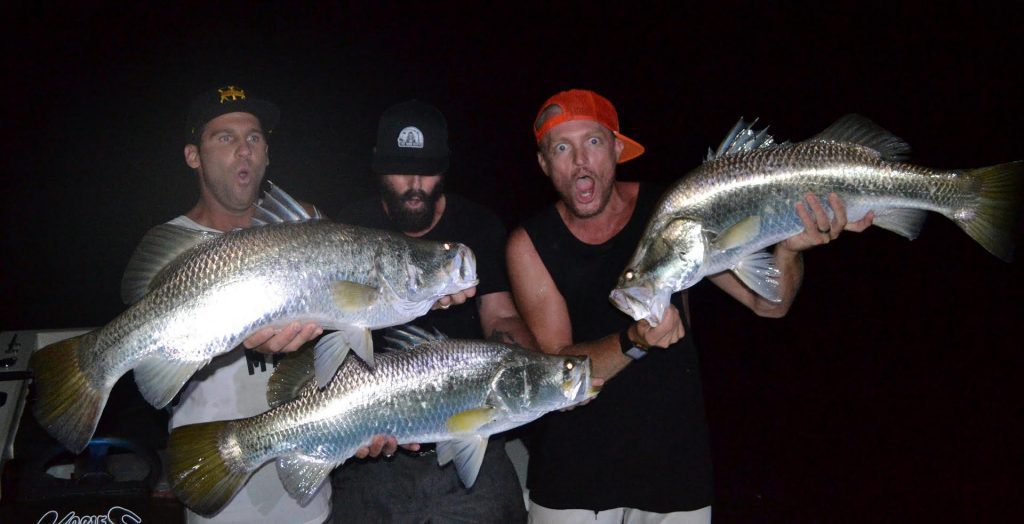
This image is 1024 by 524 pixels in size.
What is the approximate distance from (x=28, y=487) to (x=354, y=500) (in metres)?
1.66

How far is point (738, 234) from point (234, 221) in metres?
2.41

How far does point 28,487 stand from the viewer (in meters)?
3.67

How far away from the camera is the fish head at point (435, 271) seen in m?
2.81

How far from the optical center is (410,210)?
12.3 ft

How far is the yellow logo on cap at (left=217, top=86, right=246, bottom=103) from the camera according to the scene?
371cm

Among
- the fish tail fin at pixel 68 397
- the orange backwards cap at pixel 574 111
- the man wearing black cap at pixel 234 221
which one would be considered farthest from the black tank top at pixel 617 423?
the fish tail fin at pixel 68 397

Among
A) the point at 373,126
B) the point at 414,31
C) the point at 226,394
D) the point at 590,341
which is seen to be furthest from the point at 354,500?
the point at 414,31

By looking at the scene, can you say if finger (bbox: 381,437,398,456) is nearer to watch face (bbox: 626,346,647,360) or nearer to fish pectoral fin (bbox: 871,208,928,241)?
watch face (bbox: 626,346,647,360)

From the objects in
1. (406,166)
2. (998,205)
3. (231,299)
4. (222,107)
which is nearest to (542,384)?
(231,299)

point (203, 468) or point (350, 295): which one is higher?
point (350, 295)

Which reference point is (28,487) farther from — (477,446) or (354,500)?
(477,446)

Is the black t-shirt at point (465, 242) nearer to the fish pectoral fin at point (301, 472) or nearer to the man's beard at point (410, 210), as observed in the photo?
the man's beard at point (410, 210)

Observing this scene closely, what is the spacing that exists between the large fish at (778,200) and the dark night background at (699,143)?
1094 mm

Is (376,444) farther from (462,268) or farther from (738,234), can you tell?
(738,234)
